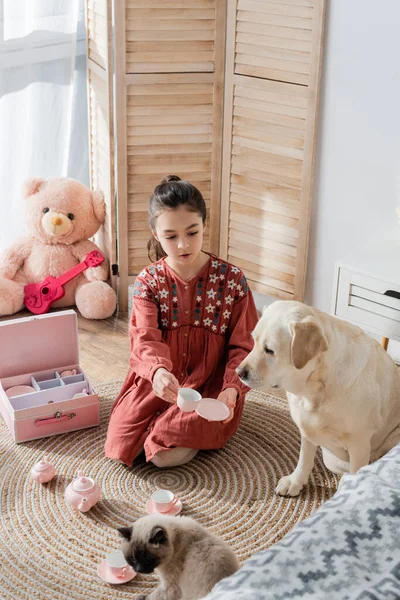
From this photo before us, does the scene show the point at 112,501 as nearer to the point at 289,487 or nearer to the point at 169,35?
Result: the point at 289,487

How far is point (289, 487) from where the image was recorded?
235 cm

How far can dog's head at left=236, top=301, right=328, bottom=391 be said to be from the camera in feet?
6.16

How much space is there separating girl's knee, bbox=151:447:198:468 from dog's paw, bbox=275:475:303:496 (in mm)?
317

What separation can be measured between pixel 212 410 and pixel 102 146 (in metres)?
1.67

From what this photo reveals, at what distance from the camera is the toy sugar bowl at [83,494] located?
2262 millimetres

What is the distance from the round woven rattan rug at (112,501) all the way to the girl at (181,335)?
81 millimetres

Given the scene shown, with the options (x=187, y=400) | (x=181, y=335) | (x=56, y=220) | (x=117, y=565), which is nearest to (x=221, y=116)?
(x=56, y=220)

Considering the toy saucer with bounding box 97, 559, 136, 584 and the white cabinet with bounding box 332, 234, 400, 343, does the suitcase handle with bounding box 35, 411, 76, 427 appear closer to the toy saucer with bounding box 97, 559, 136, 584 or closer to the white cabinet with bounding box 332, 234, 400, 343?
the toy saucer with bounding box 97, 559, 136, 584

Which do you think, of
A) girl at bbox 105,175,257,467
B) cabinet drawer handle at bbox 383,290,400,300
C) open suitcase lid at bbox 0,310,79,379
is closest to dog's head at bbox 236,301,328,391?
girl at bbox 105,175,257,467

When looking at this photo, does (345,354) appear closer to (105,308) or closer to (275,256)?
(275,256)

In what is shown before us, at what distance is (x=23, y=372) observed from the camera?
9.25 ft

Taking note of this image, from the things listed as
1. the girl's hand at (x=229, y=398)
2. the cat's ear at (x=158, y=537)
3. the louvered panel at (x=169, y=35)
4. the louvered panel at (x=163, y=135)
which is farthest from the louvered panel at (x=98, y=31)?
the cat's ear at (x=158, y=537)

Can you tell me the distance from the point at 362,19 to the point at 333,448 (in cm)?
165

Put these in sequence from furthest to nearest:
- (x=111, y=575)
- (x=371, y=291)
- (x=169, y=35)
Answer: (x=169, y=35), (x=371, y=291), (x=111, y=575)
